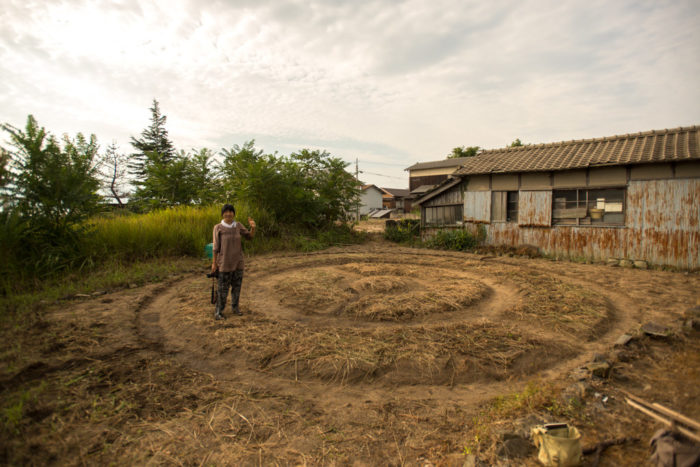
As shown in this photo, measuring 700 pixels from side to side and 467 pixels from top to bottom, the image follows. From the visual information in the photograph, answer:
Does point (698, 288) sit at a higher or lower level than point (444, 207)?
lower

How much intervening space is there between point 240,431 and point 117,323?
10.6 ft

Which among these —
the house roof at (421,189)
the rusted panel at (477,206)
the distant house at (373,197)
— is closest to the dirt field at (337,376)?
the rusted panel at (477,206)

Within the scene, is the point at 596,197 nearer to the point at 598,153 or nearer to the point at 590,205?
the point at 590,205

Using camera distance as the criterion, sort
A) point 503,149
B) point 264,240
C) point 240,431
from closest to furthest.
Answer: point 240,431 → point 264,240 → point 503,149

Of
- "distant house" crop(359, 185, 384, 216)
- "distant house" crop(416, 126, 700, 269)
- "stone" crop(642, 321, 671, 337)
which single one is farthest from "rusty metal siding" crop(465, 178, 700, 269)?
"distant house" crop(359, 185, 384, 216)

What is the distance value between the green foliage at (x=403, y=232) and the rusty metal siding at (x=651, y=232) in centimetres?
→ 563

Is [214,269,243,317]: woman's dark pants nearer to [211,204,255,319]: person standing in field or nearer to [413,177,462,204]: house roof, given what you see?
[211,204,255,319]: person standing in field

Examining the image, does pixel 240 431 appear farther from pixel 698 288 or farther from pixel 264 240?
pixel 264 240

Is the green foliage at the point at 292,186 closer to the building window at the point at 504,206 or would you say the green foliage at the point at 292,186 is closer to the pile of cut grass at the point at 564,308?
the building window at the point at 504,206

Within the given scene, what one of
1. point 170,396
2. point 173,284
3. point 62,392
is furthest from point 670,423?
point 173,284

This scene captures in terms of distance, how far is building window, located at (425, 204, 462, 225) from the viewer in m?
13.3

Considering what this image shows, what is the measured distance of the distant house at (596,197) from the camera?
8.47 metres

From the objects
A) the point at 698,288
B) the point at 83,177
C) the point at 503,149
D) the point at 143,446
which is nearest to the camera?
the point at 143,446

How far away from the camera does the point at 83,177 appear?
7.33 metres
